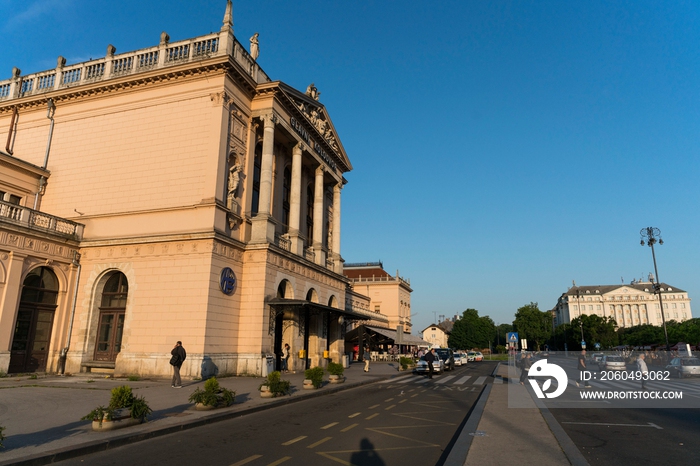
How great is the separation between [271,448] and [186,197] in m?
18.5

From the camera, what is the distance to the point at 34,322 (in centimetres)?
2355

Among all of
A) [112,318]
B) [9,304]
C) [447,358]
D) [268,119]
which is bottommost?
[447,358]

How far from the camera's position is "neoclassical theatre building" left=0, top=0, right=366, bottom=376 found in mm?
22953

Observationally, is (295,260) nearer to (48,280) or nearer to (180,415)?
(48,280)

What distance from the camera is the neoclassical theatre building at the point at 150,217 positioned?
23.0 metres

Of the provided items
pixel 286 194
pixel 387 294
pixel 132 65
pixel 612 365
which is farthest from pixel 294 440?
pixel 387 294

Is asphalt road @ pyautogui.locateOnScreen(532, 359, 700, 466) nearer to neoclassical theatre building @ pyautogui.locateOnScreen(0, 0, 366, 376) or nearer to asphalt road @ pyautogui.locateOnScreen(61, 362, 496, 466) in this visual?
asphalt road @ pyautogui.locateOnScreen(61, 362, 496, 466)

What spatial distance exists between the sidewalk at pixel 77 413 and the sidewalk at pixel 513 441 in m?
6.43

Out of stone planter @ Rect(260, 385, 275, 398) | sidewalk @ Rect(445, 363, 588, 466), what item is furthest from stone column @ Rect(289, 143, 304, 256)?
sidewalk @ Rect(445, 363, 588, 466)

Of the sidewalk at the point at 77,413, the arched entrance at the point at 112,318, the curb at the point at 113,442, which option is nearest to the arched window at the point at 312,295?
the arched entrance at the point at 112,318

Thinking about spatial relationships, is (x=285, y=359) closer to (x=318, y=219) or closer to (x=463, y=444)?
(x=318, y=219)

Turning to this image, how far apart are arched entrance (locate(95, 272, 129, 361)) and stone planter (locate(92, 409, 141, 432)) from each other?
1583 centimetres

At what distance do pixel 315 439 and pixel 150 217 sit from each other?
19.2 m

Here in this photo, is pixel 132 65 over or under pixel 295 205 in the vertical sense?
over
